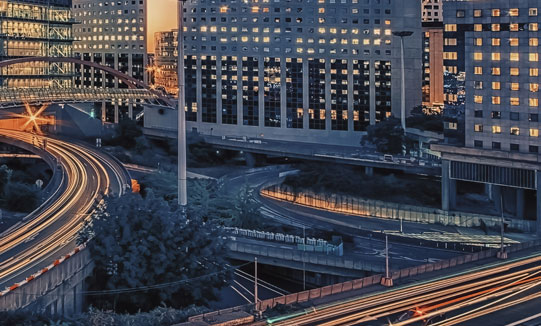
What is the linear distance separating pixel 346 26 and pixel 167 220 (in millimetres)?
70523

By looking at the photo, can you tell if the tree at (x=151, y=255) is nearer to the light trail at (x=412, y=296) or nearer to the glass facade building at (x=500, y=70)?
the light trail at (x=412, y=296)

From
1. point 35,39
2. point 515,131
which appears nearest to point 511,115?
point 515,131

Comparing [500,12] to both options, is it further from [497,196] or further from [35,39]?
[35,39]

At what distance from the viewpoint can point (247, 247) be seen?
53719 millimetres

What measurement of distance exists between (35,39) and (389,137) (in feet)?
142

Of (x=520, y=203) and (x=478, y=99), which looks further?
(x=478, y=99)

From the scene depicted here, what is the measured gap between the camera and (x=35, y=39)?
4141 inches

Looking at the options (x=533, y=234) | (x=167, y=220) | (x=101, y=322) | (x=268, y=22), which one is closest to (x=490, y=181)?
(x=533, y=234)

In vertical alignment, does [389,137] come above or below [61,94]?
below

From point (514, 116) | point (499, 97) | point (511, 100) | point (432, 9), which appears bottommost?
point (514, 116)

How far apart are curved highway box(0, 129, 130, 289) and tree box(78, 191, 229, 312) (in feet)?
8.52

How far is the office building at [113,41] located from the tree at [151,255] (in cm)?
10202

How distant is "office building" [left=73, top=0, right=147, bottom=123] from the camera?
479 ft

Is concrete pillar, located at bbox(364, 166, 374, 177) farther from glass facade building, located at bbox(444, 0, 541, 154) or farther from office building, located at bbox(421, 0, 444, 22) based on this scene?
office building, located at bbox(421, 0, 444, 22)
